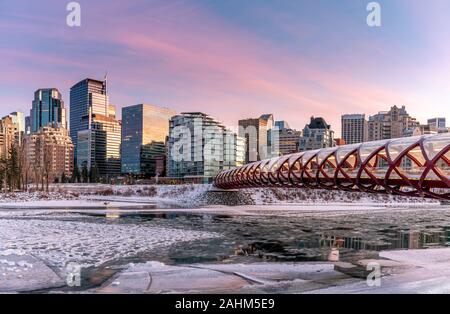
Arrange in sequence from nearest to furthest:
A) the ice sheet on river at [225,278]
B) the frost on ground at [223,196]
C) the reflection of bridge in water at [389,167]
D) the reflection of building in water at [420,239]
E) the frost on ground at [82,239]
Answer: the ice sheet on river at [225,278], the frost on ground at [82,239], the reflection of bridge in water at [389,167], the reflection of building in water at [420,239], the frost on ground at [223,196]

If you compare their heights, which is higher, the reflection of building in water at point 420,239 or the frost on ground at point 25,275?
the frost on ground at point 25,275

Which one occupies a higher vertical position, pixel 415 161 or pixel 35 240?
pixel 415 161

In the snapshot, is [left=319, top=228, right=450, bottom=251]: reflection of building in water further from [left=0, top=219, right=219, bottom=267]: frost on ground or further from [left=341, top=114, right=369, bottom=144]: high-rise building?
[left=341, top=114, right=369, bottom=144]: high-rise building

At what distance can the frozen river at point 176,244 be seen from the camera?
17.4 metres

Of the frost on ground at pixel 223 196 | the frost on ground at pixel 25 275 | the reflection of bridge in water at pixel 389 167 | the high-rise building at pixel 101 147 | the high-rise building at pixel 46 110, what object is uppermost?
the high-rise building at pixel 46 110

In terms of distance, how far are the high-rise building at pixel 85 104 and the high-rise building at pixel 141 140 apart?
1021 cm

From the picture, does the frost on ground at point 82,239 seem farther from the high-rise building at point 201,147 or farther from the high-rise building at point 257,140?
the high-rise building at point 257,140

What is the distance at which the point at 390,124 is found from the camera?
144m

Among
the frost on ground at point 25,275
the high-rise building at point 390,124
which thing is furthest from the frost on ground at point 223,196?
the high-rise building at point 390,124

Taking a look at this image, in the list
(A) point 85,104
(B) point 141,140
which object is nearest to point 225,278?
(B) point 141,140

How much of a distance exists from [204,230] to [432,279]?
18.0m
